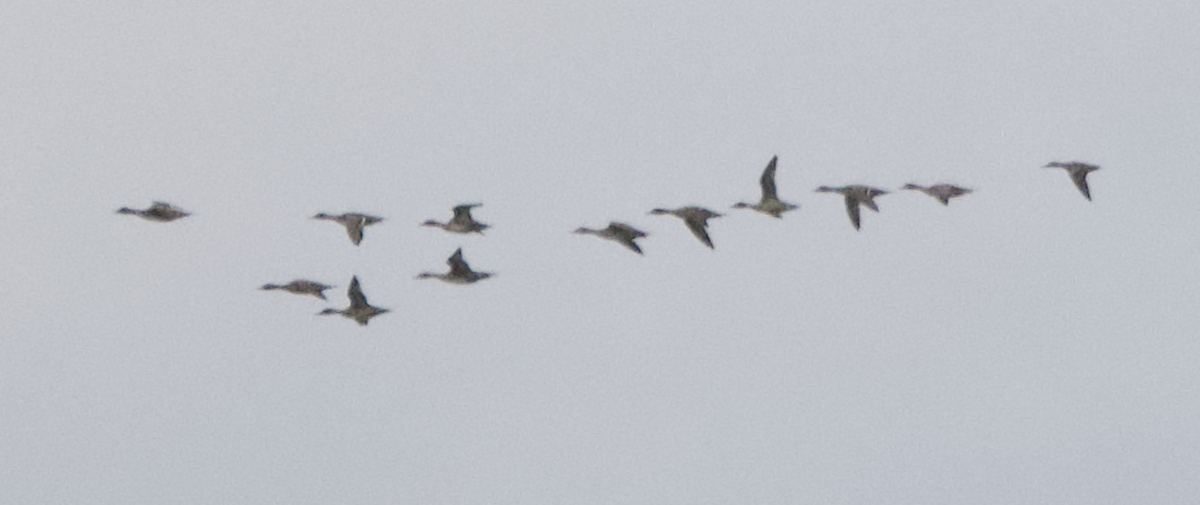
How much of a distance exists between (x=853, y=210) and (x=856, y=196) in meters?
1.20

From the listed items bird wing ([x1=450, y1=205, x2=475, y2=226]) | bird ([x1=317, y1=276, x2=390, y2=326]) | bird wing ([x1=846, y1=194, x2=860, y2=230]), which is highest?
bird wing ([x1=846, y1=194, x2=860, y2=230])

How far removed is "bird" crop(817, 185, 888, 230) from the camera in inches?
3314

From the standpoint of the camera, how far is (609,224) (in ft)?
277

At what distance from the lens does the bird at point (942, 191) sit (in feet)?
271

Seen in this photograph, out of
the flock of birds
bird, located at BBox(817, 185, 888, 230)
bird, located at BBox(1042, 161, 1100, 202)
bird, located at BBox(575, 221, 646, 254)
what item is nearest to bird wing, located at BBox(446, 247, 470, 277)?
the flock of birds

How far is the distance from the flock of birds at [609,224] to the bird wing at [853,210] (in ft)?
1.87

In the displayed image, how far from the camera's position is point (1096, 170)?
8231cm

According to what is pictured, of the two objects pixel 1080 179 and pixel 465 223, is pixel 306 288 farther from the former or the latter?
pixel 1080 179

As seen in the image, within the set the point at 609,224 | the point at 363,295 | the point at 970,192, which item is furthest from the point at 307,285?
the point at 970,192

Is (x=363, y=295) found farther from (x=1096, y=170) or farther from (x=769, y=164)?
(x=1096, y=170)

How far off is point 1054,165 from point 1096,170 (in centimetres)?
136

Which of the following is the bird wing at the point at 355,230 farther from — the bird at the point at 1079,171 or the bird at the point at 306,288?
the bird at the point at 1079,171

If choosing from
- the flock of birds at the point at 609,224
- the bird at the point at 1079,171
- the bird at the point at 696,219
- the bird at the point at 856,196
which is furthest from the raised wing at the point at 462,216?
the bird at the point at 1079,171

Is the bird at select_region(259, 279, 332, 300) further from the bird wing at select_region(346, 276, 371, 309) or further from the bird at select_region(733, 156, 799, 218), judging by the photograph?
the bird at select_region(733, 156, 799, 218)
